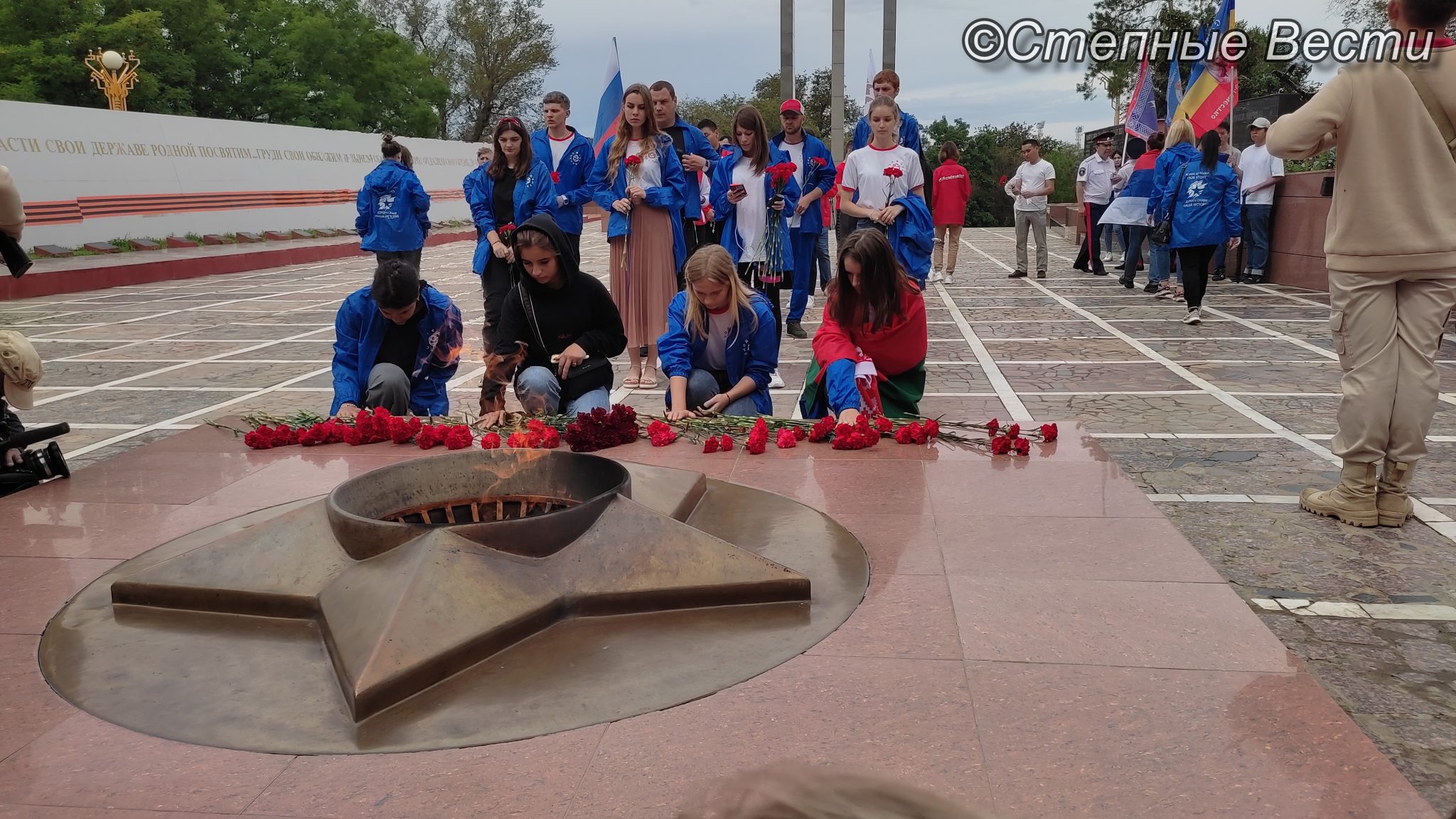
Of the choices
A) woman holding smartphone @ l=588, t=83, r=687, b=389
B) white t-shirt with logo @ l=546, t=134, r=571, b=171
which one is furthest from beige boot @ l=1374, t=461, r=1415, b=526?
white t-shirt with logo @ l=546, t=134, r=571, b=171

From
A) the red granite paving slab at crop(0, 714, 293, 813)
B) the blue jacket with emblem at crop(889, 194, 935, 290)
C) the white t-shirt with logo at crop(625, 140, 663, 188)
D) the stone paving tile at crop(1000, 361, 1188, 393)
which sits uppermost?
the white t-shirt with logo at crop(625, 140, 663, 188)

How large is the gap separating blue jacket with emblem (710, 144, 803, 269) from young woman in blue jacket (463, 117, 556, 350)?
1.20 meters

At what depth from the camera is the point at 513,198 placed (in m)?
7.38

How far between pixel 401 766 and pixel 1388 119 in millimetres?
4018

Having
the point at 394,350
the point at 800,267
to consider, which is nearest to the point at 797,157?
the point at 800,267

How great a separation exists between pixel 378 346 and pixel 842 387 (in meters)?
2.25

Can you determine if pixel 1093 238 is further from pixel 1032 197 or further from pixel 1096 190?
pixel 1032 197

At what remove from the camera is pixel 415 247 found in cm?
955

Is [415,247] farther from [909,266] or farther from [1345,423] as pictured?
[1345,423]

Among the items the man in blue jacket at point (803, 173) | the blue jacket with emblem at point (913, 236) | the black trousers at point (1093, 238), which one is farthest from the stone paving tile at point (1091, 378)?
the black trousers at point (1093, 238)

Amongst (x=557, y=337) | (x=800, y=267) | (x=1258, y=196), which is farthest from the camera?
(x=1258, y=196)

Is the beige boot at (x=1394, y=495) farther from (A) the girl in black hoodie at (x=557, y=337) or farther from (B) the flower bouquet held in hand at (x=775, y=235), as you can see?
(B) the flower bouquet held in hand at (x=775, y=235)

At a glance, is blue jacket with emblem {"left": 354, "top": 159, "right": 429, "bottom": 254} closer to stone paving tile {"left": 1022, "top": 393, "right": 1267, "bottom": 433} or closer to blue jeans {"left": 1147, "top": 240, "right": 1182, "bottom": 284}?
stone paving tile {"left": 1022, "top": 393, "right": 1267, "bottom": 433}

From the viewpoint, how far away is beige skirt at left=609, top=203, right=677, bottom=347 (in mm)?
7410
